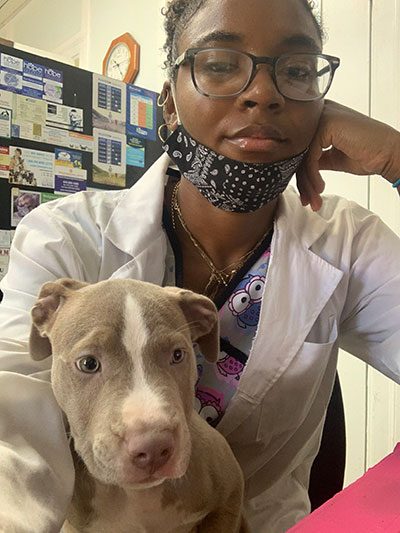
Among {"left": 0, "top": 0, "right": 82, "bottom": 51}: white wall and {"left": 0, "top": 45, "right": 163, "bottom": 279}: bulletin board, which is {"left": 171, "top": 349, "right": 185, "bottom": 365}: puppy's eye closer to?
{"left": 0, "top": 45, "right": 163, "bottom": 279}: bulletin board

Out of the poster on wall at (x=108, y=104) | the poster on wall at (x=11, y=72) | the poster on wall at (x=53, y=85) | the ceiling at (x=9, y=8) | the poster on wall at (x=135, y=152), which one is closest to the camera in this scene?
the poster on wall at (x=11, y=72)

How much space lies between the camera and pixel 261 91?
1051mm

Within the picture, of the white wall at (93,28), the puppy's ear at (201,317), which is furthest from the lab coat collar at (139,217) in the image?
the white wall at (93,28)

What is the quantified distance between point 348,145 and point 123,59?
2641 millimetres

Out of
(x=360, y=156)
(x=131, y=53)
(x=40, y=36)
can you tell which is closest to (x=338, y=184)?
(x=360, y=156)

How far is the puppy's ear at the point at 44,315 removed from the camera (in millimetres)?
834

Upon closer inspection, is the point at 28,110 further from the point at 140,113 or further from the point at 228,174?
the point at 228,174

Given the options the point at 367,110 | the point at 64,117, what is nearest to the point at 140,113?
the point at 64,117

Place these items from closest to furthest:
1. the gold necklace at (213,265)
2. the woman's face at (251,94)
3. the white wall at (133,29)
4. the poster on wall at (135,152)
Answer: the woman's face at (251,94) < the gold necklace at (213,265) < the poster on wall at (135,152) < the white wall at (133,29)

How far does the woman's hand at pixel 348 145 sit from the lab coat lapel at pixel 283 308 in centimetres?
10

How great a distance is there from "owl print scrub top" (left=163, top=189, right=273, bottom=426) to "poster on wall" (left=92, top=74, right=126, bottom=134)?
1.35 meters

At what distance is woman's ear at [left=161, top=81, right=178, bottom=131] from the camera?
122 centimetres

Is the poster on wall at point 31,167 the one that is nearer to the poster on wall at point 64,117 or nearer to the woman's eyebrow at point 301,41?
the poster on wall at point 64,117

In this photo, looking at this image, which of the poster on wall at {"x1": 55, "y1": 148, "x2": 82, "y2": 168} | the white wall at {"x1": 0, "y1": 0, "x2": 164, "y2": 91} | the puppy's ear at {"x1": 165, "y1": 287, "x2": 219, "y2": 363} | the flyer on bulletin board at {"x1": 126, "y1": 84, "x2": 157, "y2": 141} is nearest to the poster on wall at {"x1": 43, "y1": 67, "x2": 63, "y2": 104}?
the poster on wall at {"x1": 55, "y1": 148, "x2": 82, "y2": 168}
